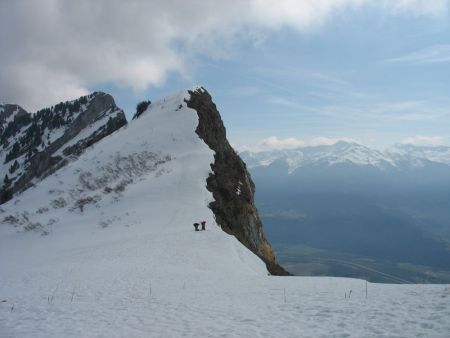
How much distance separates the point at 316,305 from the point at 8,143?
198 m

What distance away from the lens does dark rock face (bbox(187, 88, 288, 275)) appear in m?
41.1

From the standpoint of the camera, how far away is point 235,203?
45406 millimetres

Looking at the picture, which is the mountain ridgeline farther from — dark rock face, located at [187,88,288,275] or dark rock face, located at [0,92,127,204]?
dark rock face, located at [0,92,127,204]

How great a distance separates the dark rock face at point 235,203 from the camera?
41125mm

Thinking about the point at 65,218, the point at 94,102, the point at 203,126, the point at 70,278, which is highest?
the point at 94,102

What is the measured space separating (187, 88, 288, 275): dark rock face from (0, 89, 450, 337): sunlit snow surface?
6.03 ft

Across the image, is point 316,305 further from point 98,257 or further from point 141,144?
point 141,144

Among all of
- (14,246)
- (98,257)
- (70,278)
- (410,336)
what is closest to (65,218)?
(14,246)

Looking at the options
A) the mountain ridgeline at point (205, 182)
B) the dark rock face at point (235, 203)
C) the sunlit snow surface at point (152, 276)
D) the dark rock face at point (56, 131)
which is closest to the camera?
the sunlit snow surface at point (152, 276)

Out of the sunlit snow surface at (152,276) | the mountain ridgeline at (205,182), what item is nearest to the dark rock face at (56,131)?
the mountain ridgeline at (205,182)

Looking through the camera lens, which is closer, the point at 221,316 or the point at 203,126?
the point at 221,316

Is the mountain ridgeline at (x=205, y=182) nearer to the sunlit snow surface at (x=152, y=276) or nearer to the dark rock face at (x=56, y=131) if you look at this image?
the sunlit snow surface at (x=152, y=276)

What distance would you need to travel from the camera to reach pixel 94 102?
153125mm

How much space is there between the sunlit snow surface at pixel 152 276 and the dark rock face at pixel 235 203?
6.03 feet
